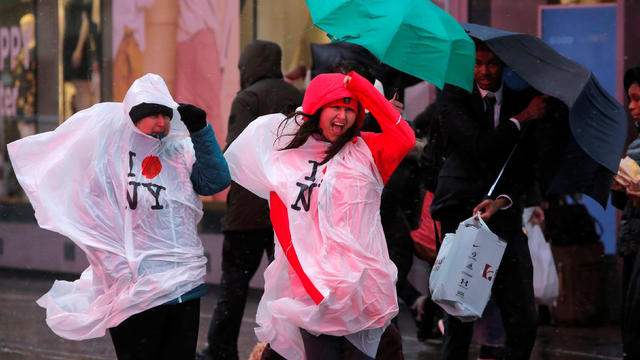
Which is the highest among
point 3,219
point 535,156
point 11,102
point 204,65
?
point 535,156

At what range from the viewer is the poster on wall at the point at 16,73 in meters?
12.4

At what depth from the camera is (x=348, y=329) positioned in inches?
174

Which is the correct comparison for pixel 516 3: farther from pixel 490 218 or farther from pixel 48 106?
pixel 48 106

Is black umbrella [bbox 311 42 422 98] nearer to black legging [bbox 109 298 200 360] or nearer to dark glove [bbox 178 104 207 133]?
dark glove [bbox 178 104 207 133]

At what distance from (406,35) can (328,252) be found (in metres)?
1.03

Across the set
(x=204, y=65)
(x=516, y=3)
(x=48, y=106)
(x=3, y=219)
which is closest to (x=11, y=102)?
(x=48, y=106)

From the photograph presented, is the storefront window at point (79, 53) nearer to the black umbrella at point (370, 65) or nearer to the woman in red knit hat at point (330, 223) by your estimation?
the black umbrella at point (370, 65)

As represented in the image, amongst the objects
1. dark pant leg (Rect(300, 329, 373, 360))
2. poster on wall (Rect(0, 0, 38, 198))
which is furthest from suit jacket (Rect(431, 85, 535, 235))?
poster on wall (Rect(0, 0, 38, 198))

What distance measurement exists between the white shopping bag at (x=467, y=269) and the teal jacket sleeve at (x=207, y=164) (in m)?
1.17

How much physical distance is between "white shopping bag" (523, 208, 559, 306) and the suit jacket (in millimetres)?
2648

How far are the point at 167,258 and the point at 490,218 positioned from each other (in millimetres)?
1665

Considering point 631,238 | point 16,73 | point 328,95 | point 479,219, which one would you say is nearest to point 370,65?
point 479,219

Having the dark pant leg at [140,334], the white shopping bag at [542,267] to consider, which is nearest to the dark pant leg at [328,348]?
the dark pant leg at [140,334]

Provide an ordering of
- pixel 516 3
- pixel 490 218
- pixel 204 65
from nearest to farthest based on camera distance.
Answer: pixel 490 218
pixel 516 3
pixel 204 65
